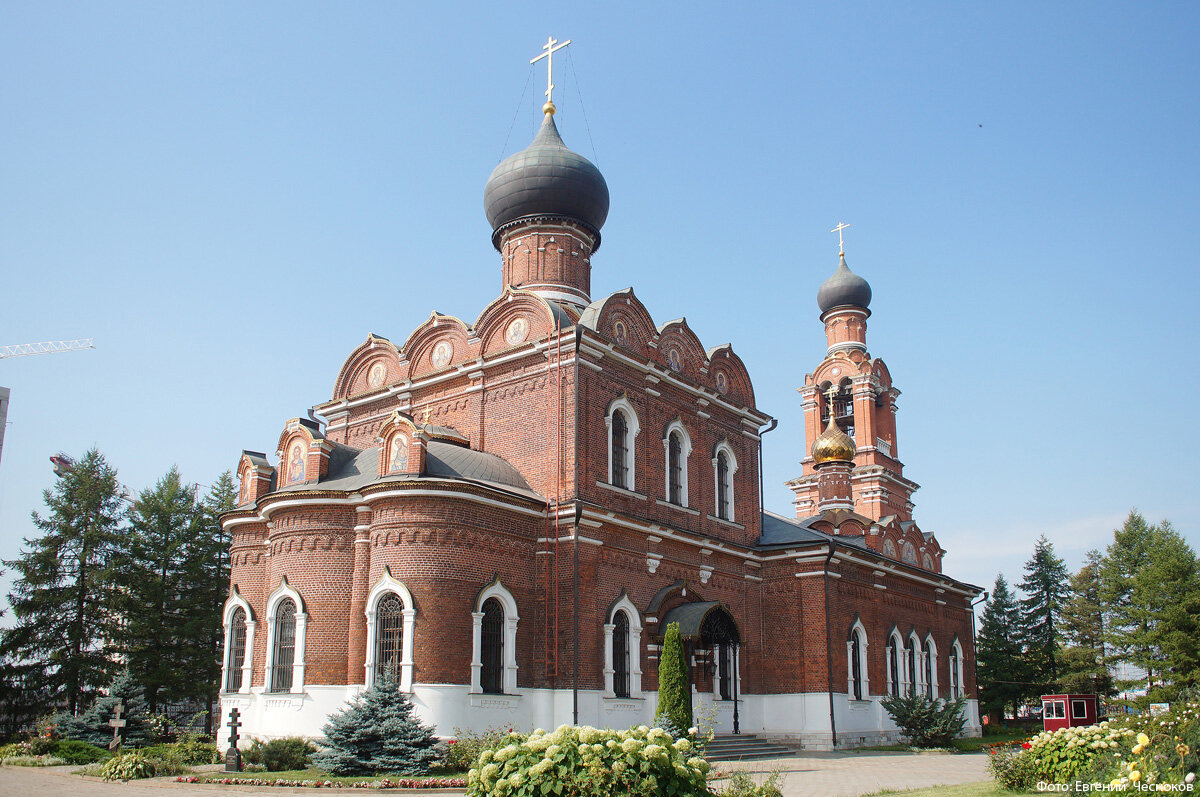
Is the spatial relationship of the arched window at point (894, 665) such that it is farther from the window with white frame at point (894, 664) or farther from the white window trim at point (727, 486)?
the white window trim at point (727, 486)

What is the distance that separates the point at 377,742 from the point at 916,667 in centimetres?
1626

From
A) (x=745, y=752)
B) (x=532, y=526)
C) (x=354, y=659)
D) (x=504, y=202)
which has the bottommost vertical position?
(x=745, y=752)

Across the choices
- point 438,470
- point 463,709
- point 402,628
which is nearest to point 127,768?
point 402,628

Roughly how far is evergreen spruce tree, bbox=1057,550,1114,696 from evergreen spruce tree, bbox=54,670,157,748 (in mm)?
27813

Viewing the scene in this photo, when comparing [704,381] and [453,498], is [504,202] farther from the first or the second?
[453,498]

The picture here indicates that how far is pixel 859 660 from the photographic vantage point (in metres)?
22.7

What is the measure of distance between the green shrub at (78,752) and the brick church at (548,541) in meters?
2.06

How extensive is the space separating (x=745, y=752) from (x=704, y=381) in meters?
7.52

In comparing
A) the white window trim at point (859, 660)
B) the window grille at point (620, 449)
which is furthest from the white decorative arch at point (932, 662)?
the window grille at point (620, 449)

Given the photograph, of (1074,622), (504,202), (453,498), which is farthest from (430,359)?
(1074,622)

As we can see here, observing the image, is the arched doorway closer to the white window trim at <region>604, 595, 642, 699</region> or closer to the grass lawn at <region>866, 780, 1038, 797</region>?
the white window trim at <region>604, 595, 642, 699</region>

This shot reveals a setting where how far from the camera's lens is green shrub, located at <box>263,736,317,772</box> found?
46.5 ft

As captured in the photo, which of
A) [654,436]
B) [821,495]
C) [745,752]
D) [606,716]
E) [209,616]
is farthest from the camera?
[821,495]

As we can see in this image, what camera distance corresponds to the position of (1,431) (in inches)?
520
